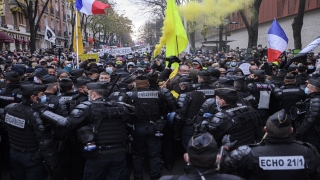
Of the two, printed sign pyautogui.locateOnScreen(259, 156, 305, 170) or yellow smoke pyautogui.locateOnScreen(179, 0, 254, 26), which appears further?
yellow smoke pyautogui.locateOnScreen(179, 0, 254, 26)

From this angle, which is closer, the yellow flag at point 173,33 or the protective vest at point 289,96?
the protective vest at point 289,96

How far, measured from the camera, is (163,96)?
18.0 ft

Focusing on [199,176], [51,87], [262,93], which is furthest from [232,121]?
[51,87]

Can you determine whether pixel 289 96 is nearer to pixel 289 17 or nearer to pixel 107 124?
pixel 107 124

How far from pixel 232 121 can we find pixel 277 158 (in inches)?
38.3

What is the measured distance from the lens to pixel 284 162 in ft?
9.46

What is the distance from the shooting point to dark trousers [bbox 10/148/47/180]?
13.6 feet

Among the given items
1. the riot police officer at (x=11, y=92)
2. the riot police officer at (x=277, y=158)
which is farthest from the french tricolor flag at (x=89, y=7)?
the riot police officer at (x=277, y=158)

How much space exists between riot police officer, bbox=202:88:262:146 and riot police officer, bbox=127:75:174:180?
1440mm

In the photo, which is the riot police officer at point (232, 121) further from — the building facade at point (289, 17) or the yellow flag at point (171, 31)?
the building facade at point (289, 17)

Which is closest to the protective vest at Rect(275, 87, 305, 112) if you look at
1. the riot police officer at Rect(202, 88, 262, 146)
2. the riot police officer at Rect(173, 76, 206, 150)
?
the riot police officer at Rect(173, 76, 206, 150)

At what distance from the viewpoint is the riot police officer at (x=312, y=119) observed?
15.9 ft

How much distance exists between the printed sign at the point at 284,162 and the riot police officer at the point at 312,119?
7.37 feet

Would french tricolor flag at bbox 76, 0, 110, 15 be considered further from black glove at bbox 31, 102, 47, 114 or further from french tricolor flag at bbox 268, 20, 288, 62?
black glove at bbox 31, 102, 47, 114
